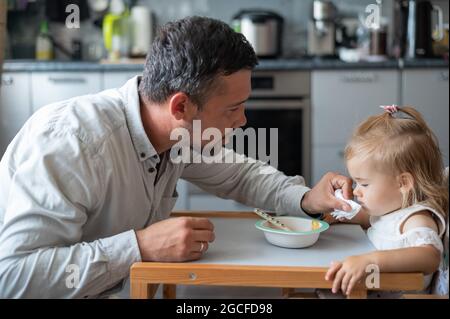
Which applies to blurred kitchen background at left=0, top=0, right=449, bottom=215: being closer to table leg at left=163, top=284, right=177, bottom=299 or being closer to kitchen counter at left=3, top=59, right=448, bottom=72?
kitchen counter at left=3, top=59, right=448, bottom=72

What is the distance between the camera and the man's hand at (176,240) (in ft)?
3.24

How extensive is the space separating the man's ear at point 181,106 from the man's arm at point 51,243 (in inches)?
8.7

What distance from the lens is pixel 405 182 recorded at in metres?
1.16

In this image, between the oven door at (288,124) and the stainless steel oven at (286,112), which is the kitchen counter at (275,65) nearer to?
the stainless steel oven at (286,112)

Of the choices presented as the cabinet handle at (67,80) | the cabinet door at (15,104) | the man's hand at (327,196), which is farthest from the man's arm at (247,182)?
the cabinet door at (15,104)

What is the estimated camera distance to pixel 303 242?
1086 mm

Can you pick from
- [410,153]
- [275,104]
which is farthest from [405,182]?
[275,104]

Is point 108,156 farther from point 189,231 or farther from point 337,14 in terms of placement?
point 337,14

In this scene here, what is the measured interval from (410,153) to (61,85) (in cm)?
215

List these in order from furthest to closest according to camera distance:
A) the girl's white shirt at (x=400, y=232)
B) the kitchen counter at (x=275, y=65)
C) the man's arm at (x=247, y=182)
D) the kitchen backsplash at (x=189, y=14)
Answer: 1. the kitchen backsplash at (x=189, y=14)
2. the kitchen counter at (x=275, y=65)
3. the man's arm at (x=247, y=182)
4. the girl's white shirt at (x=400, y=232)

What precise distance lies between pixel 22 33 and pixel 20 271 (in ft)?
8.96

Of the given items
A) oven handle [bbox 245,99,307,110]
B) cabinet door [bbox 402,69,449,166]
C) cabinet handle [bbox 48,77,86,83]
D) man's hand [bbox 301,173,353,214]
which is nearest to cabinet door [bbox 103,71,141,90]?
cabinet handle [bbox 48,77,86,83]

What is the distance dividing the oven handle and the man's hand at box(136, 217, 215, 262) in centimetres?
189
